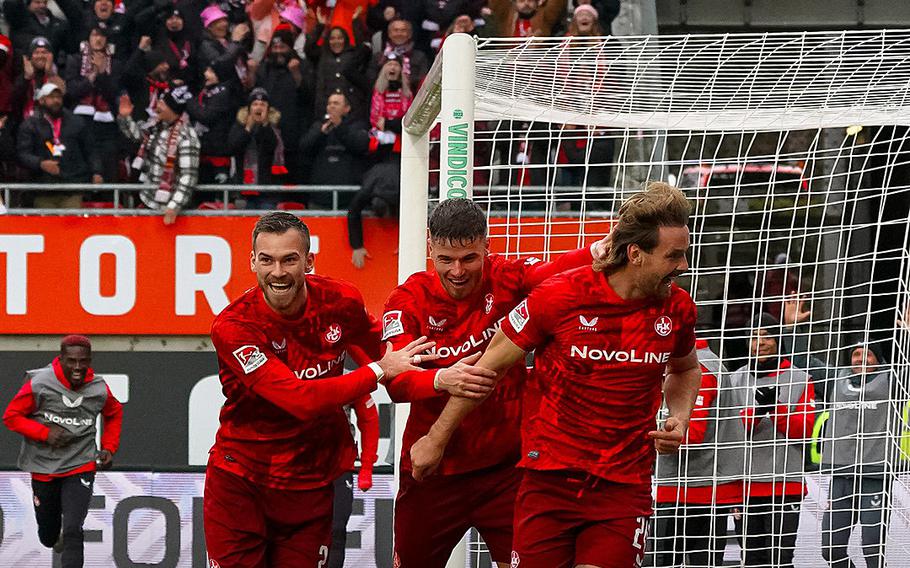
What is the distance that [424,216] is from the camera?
6285mm

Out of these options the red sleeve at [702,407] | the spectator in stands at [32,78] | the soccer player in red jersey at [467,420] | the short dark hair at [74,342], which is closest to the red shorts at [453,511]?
the soccer player in red jersey at [467,420]

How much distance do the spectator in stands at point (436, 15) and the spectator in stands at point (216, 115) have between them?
65.0 inches

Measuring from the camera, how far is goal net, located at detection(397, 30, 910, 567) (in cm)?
633

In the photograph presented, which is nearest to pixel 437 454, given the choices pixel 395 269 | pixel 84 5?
pixel 395 269

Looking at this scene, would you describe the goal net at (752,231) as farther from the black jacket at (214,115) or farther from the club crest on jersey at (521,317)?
the black jacket at (214,115)

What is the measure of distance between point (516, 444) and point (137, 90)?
687 centimetres

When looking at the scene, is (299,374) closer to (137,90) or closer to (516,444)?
(516,444)

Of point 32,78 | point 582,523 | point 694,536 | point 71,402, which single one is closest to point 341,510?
point 71,402

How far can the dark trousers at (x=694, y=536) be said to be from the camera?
269 inches

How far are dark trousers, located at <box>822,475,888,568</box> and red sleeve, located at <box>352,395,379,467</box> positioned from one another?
100 inches

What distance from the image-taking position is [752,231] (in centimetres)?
642

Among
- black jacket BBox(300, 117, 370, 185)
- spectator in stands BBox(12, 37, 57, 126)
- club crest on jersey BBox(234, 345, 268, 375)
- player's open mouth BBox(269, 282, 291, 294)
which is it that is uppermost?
spectator in stands BBox(12, 37, 57, 126)

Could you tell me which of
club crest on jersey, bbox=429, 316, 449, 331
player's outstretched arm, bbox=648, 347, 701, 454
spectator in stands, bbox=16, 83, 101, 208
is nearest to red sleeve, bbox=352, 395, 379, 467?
club crest on jersey, bbox=429, 316, 449, 331

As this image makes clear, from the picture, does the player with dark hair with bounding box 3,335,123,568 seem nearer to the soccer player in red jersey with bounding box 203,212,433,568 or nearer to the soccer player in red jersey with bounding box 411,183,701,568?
the soccer player in red jersey with bounding box 203,212,433,568
